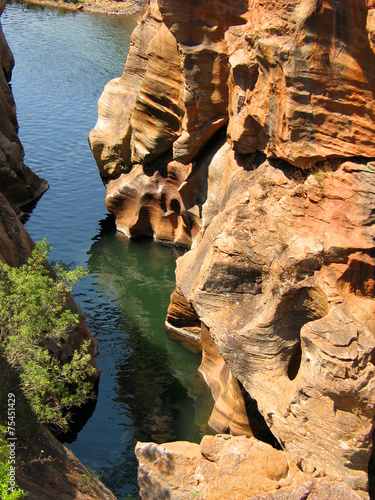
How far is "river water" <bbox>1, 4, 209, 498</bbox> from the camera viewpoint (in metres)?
16.6

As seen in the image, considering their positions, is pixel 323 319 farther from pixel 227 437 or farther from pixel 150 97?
pixel 150 97

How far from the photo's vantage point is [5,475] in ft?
33.2

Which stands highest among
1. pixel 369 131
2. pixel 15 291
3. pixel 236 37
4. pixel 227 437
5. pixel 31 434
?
pixel 236 37

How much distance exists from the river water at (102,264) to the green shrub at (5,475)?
A: 4433 mm

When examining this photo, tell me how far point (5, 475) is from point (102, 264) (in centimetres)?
1535

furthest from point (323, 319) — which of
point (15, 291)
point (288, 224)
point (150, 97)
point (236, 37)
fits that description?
point (150, 97)

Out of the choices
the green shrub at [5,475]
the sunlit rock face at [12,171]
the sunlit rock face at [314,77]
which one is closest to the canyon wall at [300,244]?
the sunlit rock face at [314,77]

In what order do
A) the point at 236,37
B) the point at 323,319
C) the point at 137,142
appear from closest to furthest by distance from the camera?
the point at 323,319 < the point at 236,37 < the point at 137,142

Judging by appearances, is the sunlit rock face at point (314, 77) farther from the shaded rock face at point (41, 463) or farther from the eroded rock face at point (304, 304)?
the shaded rock face at point (41, 463)

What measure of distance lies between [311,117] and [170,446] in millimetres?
7685

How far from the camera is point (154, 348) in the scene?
19984 mm

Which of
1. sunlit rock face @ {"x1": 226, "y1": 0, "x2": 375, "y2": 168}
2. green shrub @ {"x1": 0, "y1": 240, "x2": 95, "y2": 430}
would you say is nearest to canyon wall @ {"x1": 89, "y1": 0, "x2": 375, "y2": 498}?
sunlit rock face @ {"x1": 226, "y1": 0, "x2": 375, "y2": 168}

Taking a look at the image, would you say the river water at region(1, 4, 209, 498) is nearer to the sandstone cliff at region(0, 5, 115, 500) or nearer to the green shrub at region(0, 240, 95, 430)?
the sandstone cliff at region(0, 5, 115, 500)

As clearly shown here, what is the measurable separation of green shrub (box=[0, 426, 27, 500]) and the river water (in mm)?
4433
